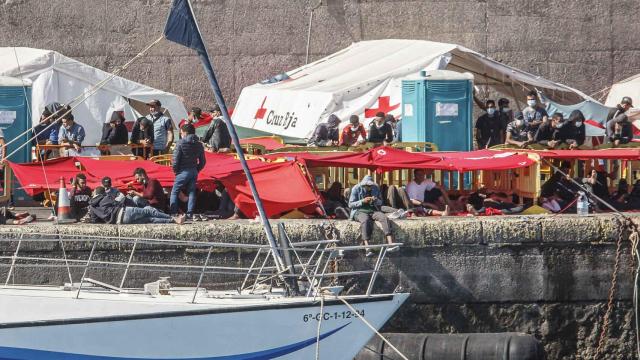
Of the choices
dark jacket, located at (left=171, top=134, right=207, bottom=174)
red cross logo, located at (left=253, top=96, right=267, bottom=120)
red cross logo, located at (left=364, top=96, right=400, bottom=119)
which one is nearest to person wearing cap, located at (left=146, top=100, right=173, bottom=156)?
red cross logo, located at (left=253, top=96, right=267, bottom=120)

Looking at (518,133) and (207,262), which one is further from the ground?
(518,133)

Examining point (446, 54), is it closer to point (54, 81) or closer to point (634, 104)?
point (634, 104)

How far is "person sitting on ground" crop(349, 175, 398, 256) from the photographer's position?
667 inches

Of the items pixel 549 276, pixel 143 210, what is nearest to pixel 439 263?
pixel 549 276

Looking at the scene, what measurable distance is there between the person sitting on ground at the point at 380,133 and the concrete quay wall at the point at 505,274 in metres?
4.33

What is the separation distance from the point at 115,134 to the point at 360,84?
12.3ft

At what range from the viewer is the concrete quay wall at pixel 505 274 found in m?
17.0

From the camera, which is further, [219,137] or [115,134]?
[115,134]

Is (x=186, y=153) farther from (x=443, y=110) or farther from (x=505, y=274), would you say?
(x=443, y=110)

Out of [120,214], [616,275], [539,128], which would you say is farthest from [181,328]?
[539,128]

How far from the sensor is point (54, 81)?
76.6 feet

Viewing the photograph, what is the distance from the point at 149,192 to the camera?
59.9ft

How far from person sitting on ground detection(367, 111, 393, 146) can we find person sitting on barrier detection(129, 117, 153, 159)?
2.96 meters

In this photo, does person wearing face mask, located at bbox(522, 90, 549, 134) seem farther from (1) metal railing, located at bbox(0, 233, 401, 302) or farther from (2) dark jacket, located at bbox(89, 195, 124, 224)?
(2) dark jacket, located at bbox(89, 195, 124, 224)
